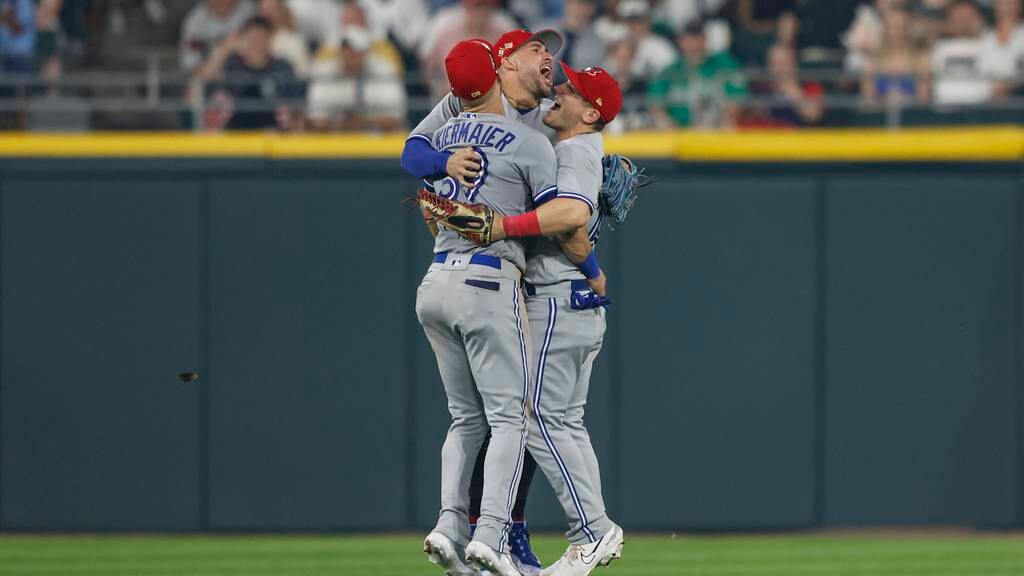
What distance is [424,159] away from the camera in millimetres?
5273

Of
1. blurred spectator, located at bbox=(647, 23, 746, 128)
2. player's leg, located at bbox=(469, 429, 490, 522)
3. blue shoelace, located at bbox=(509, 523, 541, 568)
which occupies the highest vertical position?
blurred spectator, located at bbox=(647, 23, 746, 128)

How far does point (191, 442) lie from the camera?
771cm

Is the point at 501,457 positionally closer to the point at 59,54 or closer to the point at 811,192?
the point at 811,192

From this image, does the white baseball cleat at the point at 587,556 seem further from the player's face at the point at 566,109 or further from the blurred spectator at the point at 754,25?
the blurred spectator at the point at 754,25

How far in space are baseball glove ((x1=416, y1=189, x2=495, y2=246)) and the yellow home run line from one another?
2627 mm

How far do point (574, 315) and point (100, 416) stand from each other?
3410 mm

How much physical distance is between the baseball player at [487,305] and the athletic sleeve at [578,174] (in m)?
0.05

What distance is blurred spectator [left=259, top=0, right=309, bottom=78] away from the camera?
9195 millimetres

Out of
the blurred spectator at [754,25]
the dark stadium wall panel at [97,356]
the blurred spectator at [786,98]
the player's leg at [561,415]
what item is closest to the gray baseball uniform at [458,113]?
the player's leg at [561,415]

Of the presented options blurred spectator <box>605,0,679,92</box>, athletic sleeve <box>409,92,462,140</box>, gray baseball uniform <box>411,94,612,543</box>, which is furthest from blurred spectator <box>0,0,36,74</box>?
gray baseball uniform <box>411,94,612,543</box>

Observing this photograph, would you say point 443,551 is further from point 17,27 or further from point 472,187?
point 17,27

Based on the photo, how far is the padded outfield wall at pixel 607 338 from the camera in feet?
25.2

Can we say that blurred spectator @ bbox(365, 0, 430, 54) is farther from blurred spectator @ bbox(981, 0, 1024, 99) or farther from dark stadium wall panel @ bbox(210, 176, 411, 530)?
blurred spectator @ bbox(981, 0, 1024, 99)

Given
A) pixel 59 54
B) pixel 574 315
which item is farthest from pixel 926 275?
pixel 59 54
